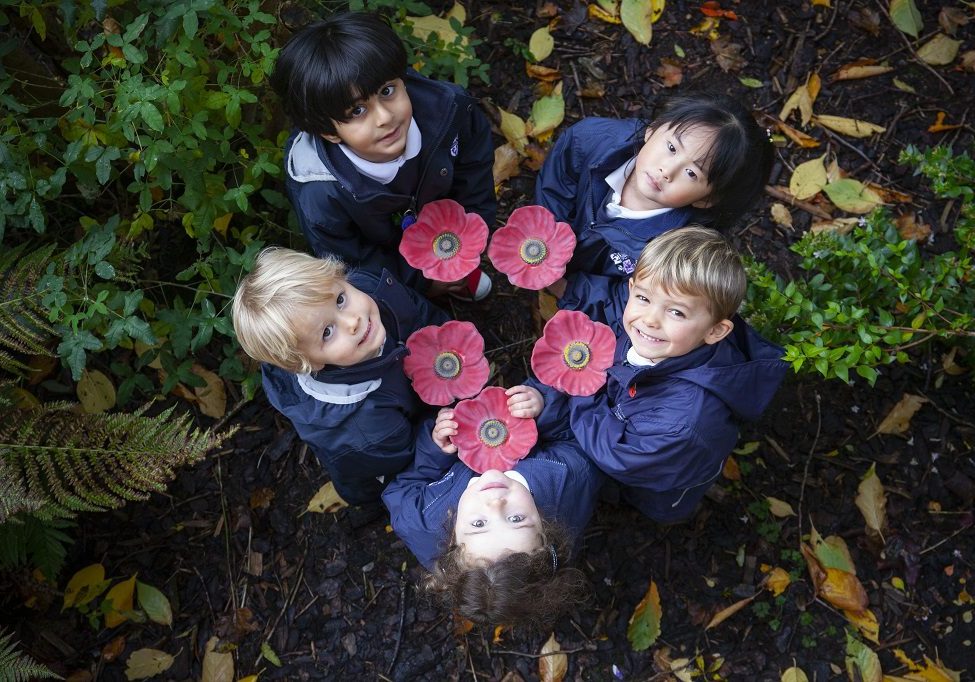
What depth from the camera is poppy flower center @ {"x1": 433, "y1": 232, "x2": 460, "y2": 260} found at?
2.92 meters

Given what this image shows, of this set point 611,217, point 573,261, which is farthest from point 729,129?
point 573,261

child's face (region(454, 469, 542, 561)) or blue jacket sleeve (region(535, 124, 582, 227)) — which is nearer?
child's face (region(454, 469, 542, 561))

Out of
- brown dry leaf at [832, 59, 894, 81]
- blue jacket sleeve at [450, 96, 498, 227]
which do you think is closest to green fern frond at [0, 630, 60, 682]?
blue jacket sleeve at [450, 96, 498, 227]

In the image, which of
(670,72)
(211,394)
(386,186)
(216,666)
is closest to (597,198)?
(386,186)

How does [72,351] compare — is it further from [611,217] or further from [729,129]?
[729,129]

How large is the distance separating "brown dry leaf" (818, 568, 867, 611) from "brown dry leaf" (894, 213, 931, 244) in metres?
1.54

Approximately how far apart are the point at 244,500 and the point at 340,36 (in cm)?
192

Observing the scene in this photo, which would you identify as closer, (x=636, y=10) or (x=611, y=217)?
(x=611, y=217)

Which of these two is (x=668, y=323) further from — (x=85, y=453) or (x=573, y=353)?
(x=85, y=453)

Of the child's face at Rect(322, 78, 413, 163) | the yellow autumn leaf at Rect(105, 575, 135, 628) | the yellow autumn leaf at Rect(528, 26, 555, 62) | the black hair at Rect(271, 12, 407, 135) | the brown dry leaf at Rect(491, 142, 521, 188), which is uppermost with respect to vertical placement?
the black hair at Rect(271, 12, 407, 135)

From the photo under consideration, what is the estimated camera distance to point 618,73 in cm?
372

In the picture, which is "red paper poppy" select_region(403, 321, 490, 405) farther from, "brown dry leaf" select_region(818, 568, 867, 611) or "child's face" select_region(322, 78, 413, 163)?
"brown dry leaf" select_region(818, 568, 867, 611)

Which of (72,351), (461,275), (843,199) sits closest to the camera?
(72,351)

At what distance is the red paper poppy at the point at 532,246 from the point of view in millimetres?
2918
